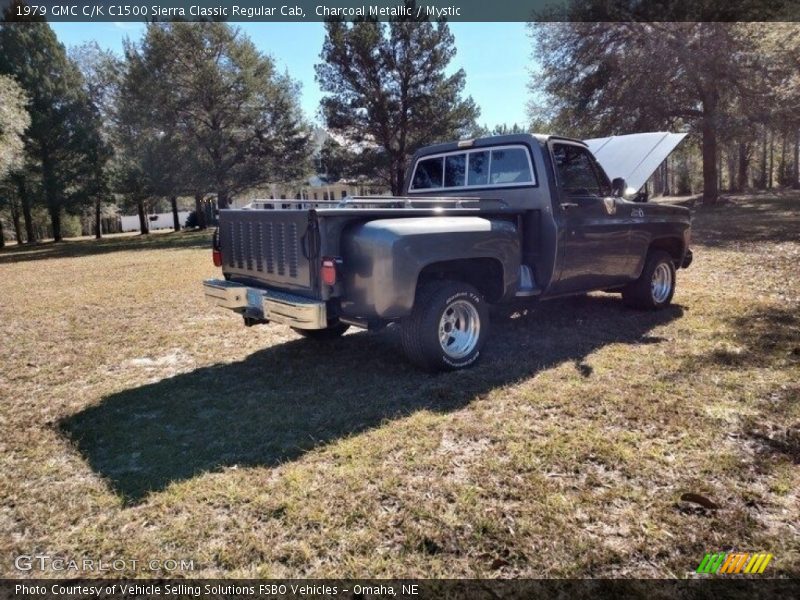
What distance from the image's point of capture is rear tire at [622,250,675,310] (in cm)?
666

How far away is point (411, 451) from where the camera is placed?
3.32 metres

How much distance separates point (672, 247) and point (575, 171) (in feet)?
7.52

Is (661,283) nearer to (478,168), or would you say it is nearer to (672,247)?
(672,247)

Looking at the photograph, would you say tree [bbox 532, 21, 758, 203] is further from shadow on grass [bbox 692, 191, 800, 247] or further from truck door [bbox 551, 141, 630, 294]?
truck door [bbox 551, 141, 630, 294]

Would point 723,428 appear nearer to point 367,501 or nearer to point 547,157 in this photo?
point 367,501

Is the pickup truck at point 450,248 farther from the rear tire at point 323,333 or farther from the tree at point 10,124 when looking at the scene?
the tree at point 10,124

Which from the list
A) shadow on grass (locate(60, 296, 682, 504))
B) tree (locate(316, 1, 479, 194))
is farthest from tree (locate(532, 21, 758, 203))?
shadow on grass (locate(60, 296, 682, 504))

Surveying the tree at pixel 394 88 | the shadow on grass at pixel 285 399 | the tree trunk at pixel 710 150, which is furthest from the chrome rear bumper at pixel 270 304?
the tree at pixel 394 88

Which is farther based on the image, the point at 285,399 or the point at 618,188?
the point at 618,188

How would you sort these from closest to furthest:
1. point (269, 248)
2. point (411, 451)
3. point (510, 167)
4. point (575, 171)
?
point (411, 451), point (269, 248), point (510, 167), point (575, 171)

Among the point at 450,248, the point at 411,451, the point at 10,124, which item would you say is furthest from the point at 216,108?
the point at 411,451

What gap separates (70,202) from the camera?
29516mm

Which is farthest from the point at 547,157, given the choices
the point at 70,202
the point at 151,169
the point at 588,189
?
the point at 70,202

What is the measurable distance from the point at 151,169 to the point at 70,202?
5213 mm
